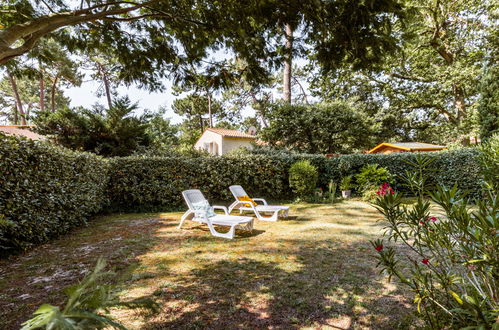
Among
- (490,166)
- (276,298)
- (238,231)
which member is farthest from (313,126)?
(276,298)

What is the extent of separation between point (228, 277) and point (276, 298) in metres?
0.84

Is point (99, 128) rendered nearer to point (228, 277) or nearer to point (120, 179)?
point (120, 179)

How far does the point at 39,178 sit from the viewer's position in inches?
193

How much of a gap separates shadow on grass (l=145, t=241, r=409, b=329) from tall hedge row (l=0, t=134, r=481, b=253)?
1.78 metres

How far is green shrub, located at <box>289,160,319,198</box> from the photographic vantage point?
10.5 m

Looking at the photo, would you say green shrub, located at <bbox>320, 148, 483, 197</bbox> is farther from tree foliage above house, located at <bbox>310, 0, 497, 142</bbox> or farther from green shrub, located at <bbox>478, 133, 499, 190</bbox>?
tree foliage above house, located at <bbox>310, 0, 497, 142</bbox>

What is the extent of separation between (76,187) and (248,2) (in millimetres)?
5897

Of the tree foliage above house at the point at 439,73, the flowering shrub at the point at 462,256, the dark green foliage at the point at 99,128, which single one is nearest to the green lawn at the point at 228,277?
the flowering shrub at the point at 462,256

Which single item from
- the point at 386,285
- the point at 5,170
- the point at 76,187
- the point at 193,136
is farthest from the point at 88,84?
the point at 386,285

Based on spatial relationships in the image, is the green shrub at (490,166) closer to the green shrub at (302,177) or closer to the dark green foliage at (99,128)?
the green shrub at (302,177)

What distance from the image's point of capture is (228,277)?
3.49 meters

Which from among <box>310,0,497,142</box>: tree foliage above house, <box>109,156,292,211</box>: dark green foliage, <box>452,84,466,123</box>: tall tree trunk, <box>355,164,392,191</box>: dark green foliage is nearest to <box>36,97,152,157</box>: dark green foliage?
<box>109,156,292,211</box>: dark green foliage

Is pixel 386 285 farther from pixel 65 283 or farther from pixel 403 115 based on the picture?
pixel 403 115

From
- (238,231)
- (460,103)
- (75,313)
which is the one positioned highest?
(460,103)
